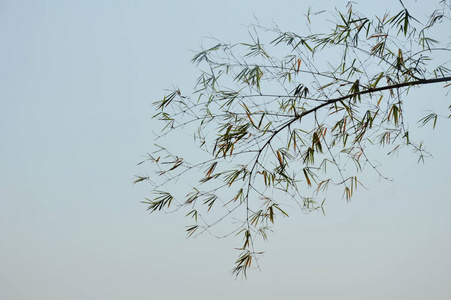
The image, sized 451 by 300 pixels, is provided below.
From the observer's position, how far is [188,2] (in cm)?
623

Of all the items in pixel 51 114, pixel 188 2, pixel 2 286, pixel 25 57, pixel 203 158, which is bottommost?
pixel 2 286

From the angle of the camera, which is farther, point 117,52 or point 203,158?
point 117,52

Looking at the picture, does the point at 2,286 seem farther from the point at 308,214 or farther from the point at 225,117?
the point at 225,117

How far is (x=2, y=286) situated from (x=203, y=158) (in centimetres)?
230

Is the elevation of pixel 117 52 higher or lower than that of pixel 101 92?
higher

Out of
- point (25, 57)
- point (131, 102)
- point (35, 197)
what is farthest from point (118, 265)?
point (25, 57)

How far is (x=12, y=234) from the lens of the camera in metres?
6.01

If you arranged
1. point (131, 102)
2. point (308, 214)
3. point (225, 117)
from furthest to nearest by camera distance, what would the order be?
point (131, 102) → point (308, 214) → point (225, 117)

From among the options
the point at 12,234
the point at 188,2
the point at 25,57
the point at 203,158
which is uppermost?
the point at 188,2

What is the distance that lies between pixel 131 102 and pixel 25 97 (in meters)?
1.17

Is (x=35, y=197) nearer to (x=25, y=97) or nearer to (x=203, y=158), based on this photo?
(x=25, y=97)

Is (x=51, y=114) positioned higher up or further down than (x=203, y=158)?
higher up

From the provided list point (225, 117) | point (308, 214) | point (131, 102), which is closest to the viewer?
point (225, 117)

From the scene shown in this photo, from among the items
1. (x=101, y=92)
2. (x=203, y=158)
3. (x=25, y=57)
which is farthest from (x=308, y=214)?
(x=25, y=57)
